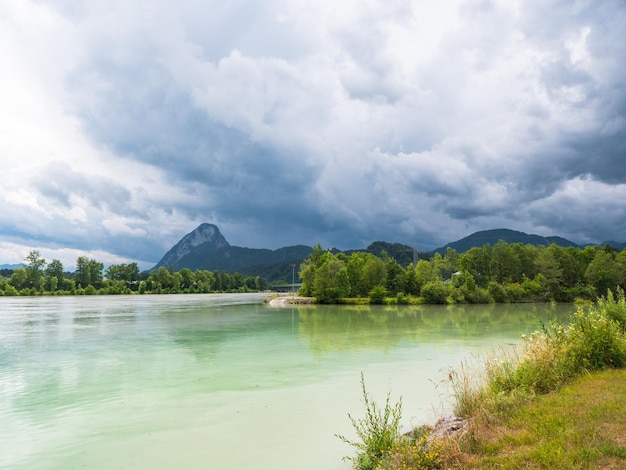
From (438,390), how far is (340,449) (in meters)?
6.98

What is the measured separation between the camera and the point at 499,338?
106 feet

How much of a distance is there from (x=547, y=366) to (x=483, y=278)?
11753cm

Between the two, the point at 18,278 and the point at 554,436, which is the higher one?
the point at 18,278

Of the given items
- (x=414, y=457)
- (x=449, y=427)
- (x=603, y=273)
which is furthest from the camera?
(x=603, y=273)

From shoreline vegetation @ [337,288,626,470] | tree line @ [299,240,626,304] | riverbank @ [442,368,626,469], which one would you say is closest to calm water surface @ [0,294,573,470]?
shoreline vegetation @ [337,288,626,470]

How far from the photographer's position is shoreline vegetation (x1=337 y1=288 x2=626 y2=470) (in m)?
6.39

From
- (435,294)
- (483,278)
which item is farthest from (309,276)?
(483,278)

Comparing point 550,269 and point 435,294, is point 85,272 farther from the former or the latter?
point 550,269

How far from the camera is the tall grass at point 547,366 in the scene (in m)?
9.90

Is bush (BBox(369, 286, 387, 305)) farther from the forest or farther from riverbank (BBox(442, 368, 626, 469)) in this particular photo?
riverbank (BBox(442, 368, 626, 469))

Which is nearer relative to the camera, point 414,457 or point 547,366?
point 414,457

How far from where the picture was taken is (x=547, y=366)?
11.0 metres

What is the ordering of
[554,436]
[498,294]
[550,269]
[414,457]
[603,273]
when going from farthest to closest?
[550,269] < [603,273] < [498,294] < [554,436] < [414,457]

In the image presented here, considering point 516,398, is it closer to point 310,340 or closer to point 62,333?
point 310,340
